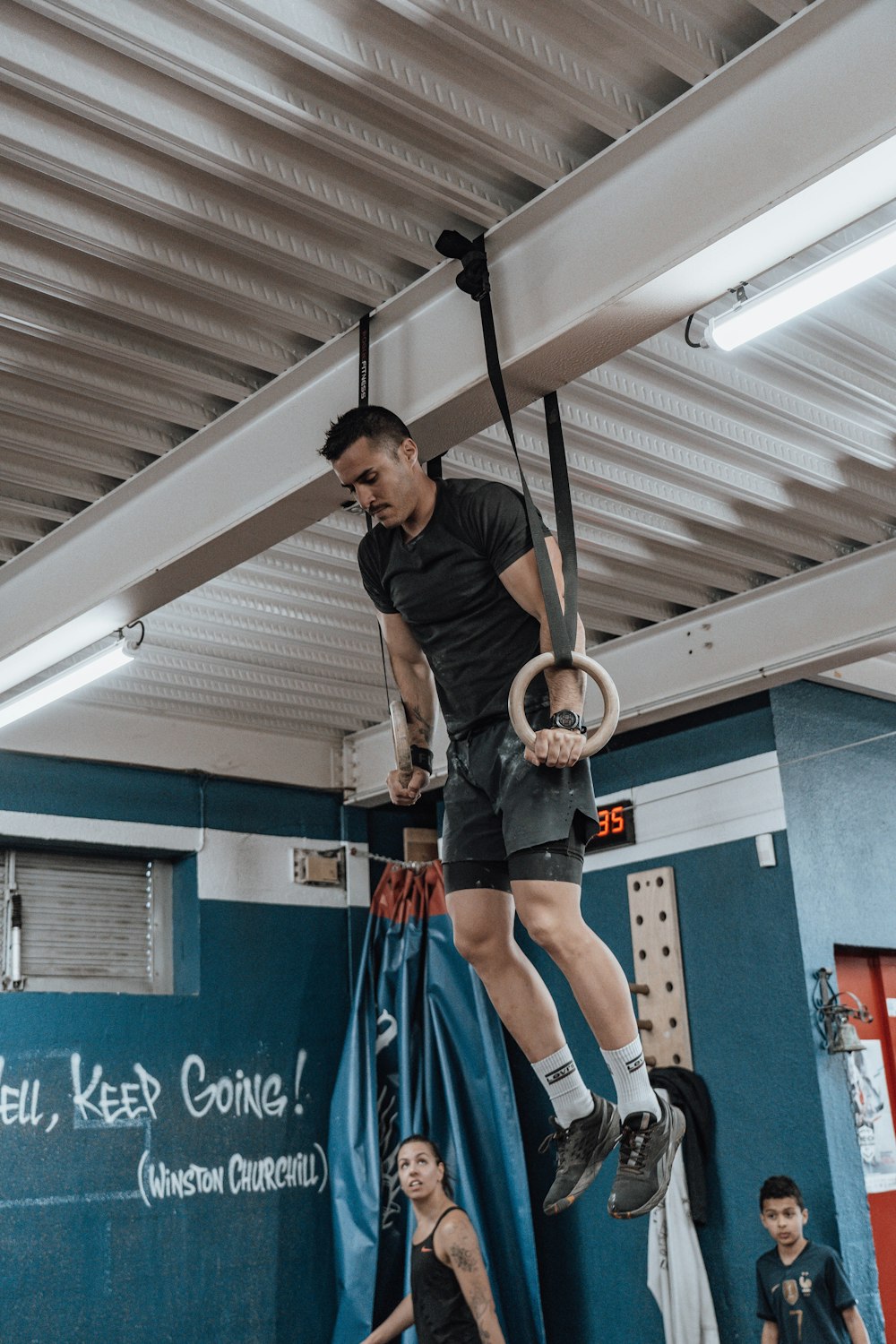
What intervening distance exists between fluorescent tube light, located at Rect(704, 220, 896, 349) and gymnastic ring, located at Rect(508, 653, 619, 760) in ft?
3.39

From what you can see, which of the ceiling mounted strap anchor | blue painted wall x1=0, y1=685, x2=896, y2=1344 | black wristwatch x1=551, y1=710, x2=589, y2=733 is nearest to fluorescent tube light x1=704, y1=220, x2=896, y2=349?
the ceiling mounted strap anchor

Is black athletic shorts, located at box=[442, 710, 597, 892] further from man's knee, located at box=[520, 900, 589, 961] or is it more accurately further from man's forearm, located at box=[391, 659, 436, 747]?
man's forearm, located at box=[391, 659, 436, 747]

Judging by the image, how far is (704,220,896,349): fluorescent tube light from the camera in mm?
2834

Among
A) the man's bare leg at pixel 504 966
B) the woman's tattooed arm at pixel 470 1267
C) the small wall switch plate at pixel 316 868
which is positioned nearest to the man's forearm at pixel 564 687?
the man's bare leg at pixel 504 966

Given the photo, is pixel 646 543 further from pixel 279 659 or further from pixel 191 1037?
pixel 191 1037

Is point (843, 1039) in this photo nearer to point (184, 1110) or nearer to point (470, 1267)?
point (470, 1267)

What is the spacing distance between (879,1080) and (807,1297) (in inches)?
48.4

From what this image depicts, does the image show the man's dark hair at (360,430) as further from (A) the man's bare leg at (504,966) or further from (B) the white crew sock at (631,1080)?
(B) the white crew sock at (631,1080)

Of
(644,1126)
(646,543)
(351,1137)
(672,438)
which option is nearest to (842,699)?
(646,543)

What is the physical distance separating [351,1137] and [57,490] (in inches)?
143

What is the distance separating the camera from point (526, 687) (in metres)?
2.58

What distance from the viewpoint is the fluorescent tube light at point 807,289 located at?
9.30ft

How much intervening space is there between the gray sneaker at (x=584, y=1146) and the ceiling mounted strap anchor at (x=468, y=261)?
1.82 meters

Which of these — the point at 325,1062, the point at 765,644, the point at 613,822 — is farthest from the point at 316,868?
the point at 765,644
